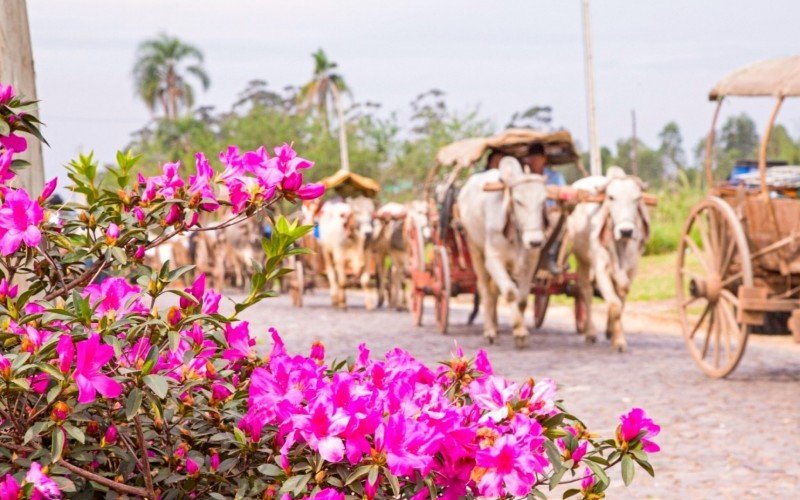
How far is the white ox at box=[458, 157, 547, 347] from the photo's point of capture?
1224cm

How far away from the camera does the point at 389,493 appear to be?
2.65 metres

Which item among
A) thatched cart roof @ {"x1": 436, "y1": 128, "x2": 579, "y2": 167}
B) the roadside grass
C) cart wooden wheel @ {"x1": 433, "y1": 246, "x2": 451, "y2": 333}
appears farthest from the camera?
the roadside grass

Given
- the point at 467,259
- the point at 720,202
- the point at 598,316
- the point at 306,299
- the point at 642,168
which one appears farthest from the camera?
the point at 642,168

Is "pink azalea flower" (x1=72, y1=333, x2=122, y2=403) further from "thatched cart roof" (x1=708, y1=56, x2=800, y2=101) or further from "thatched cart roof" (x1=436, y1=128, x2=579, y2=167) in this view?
"thatched cart roof" (x1=436, y1=128, x2=579, y2=167)

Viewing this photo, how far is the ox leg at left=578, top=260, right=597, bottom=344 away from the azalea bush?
10.6 meters

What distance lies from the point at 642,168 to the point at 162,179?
8649 centimetres

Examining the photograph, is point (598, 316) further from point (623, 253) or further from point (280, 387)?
point (280, 387)

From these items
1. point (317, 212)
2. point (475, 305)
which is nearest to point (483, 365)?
point (475, 305)

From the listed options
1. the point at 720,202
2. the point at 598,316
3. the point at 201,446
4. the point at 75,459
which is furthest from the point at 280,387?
the point at 598,316

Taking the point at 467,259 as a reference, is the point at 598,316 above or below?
below

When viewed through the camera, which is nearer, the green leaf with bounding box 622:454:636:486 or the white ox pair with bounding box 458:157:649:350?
the green leaf with bounding box 622:454:636:486

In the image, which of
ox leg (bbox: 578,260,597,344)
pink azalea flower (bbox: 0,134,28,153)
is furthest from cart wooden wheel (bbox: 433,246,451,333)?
pink azalea flower (bbox: 0,134,28,153)

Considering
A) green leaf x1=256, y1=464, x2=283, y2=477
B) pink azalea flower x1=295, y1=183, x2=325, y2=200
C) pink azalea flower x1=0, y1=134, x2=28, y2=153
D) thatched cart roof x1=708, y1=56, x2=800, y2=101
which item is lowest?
green leaf x1=256, y1=464, x2=283, y2=477

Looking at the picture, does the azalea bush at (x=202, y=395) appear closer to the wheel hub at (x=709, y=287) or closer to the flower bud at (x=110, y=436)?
the flower bud at (x=110, y=436)
